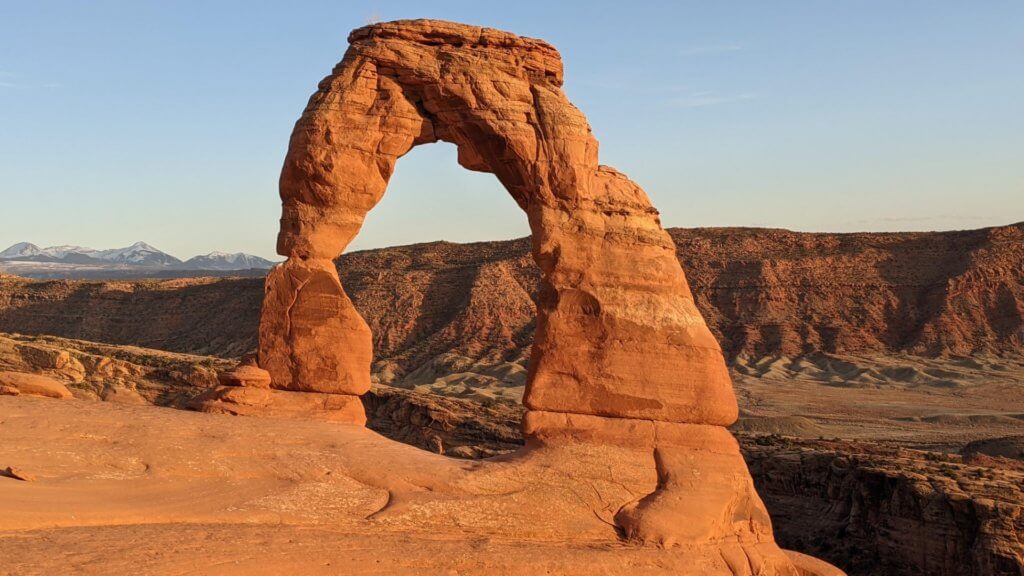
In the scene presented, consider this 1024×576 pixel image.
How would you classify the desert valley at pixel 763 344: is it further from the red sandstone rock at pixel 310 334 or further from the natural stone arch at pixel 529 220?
the red sandstone rock at pixel 310 334

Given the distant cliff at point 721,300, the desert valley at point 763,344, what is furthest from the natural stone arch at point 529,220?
the distant cliff at point 721,300

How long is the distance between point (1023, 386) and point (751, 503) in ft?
169

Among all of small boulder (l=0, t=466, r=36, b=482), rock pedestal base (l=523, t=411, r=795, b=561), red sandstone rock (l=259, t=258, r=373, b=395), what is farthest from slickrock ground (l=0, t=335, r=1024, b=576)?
red sandstone rock (l=259, t=258, r=373, b=395)

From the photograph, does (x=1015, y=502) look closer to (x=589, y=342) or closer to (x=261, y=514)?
(x=589, y=342)

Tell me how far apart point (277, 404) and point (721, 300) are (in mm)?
61371

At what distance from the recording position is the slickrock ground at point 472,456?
11.9 metres

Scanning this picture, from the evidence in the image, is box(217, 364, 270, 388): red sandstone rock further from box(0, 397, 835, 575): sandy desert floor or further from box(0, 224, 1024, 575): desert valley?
box(0, 224, 1024, 575): desert valley

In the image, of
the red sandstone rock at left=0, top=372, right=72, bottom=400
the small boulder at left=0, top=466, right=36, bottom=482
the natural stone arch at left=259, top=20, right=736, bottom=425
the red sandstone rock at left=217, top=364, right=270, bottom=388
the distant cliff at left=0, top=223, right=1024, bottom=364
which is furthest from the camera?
the distant cliff at left=0, top=223, right=1024, bottom=364

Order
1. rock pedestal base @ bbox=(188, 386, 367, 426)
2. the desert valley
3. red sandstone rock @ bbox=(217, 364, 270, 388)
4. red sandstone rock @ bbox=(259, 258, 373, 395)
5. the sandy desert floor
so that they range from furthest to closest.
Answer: the desert valley → red sandstone rock @ bbox=(259, 258, 373, 395) → red sandstone rock @ bbox=(217, 364, 270, 388) → rock pedestal base @ bbox=(188, 386, 367, 426) → the sandy desert floor

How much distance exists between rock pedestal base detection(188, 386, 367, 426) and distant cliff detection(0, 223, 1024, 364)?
5044cm

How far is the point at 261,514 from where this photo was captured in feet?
43.2

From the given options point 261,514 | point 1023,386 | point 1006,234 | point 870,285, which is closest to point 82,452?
point 261,514

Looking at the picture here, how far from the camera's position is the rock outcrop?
16.2 m

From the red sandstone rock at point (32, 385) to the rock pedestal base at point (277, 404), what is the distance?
202 centimetres
